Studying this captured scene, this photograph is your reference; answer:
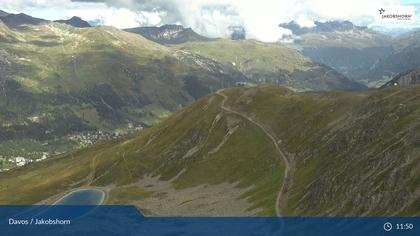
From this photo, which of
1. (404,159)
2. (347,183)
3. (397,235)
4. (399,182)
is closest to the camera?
(397,235)

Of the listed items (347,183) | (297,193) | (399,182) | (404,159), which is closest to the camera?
(399,182)

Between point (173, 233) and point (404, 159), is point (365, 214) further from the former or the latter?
point (173, 233)

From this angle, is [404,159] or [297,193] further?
[297,193]

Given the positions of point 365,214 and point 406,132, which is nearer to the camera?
point 365,214

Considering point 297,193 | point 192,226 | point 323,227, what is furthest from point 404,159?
point 192,226

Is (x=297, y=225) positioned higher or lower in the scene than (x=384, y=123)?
lower

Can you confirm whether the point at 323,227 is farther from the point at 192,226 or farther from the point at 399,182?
the point at 192,226

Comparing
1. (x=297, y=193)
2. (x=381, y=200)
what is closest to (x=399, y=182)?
(x=381, y=200)

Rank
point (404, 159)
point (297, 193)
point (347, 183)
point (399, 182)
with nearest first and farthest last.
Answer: point (399, 182)
point (404, 159)
point (347, 183)
point (297, 193)

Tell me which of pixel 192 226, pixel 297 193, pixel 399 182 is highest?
pixel 399 182
